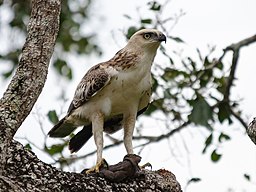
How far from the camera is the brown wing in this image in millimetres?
4668

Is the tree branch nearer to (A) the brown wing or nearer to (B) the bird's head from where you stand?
(B) the bird's head

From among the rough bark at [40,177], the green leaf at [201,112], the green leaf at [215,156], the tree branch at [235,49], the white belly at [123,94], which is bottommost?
the rough bark at [40,177]

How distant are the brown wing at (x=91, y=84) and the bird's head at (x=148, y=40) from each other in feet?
1.01

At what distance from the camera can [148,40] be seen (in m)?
4.92

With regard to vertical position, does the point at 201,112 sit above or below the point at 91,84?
above

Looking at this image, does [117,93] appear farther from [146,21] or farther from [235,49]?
[146,21]

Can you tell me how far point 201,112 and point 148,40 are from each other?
98 cm

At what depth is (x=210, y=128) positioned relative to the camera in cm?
561

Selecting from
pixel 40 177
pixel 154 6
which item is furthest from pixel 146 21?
pixel 40 177

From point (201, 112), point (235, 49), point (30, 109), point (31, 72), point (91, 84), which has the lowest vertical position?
point (30, 109)

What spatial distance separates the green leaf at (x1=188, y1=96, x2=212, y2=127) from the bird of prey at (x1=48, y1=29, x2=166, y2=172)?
70cm

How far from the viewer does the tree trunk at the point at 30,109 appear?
104 inches

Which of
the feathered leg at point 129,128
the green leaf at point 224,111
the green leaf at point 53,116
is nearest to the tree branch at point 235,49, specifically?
the green leaf at point 224,111

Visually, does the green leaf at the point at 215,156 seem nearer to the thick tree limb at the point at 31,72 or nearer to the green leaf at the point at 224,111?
the green leaf at the point at 224,111
